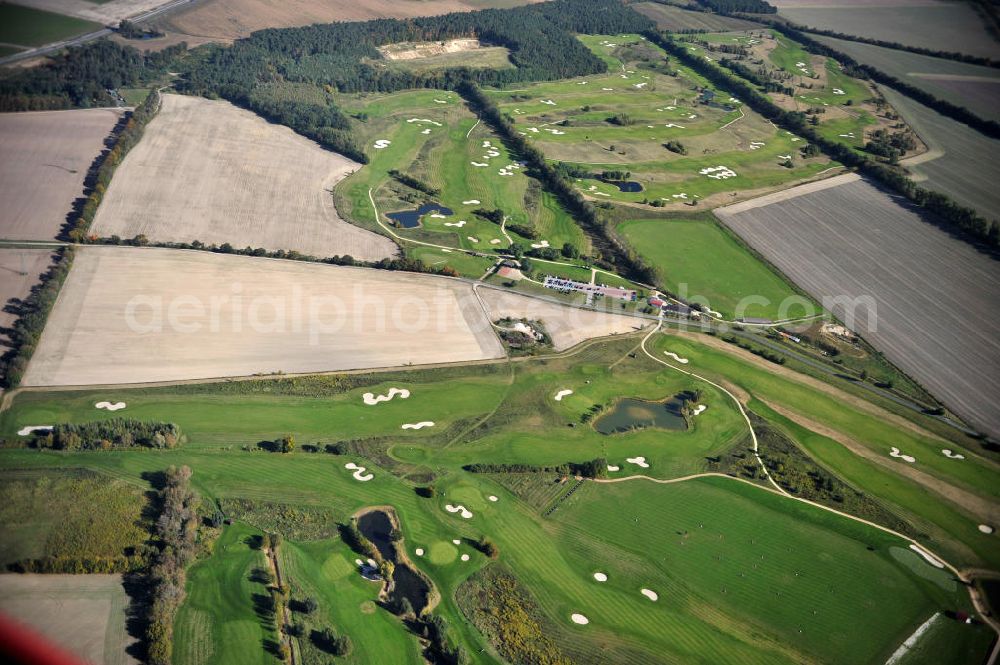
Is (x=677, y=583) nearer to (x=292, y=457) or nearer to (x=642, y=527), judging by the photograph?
(x=642, y=527)

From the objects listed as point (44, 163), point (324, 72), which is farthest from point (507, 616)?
point (324, 72)

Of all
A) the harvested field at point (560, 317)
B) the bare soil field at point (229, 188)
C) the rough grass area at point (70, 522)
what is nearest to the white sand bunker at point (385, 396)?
the harvested field at point (560, 317)

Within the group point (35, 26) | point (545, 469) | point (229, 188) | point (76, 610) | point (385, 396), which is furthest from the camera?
point (35, 26)

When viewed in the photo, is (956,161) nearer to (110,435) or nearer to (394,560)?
(394,560)

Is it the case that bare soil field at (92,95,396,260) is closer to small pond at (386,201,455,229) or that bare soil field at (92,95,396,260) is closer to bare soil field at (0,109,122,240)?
bare soil field at (0,109,122,240)

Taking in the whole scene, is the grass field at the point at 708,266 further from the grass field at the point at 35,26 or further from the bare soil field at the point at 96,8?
the bare soil field at the point at 96,8

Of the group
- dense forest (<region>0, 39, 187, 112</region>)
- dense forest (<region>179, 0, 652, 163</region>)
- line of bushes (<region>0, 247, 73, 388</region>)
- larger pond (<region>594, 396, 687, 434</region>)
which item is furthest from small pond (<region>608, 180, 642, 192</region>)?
dense forest (<region>0, 39, 187, 112</region>)

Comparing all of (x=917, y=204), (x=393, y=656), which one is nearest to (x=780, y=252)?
(x=917, y=204)
